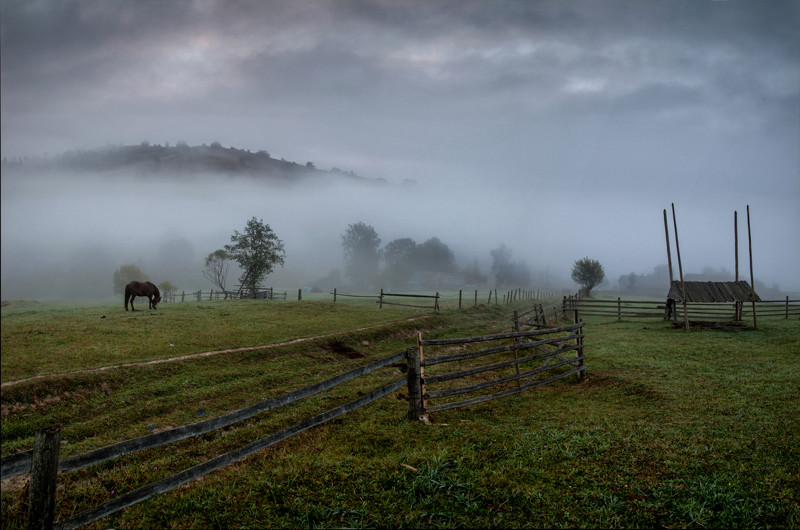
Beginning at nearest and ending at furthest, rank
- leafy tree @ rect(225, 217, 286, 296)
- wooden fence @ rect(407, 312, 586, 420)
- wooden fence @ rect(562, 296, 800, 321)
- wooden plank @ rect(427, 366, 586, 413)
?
1. wooden fence @ rect(407, 312, 586, 420)
2. wooden plank @ rect(427, 366, 586, 413)
3. wooden fence @ rect(562, 296, 800, 321)
4. leafy tree @ rect(225, 217, 286, 296)

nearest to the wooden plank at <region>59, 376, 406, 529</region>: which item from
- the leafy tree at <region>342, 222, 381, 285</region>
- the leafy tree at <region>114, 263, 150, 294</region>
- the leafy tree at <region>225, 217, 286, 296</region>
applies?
the leafy tree at <region>225, 217, 286, 296</region>

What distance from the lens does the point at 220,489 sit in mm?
5062

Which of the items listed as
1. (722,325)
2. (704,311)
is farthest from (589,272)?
(722,325)

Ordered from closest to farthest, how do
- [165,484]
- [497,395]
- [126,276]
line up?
1. [165,484]
2. [497,395]
3. [126,276]

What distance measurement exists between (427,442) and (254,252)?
45644 mm

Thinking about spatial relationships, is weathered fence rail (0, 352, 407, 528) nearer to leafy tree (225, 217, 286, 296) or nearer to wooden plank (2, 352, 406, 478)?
wooden plank (2, 352, 406, 478)

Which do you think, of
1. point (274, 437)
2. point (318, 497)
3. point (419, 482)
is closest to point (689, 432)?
point (419, 482)

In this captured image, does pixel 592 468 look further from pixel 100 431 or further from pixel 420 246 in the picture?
pixel 420 246

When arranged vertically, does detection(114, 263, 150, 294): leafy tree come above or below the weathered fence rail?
above

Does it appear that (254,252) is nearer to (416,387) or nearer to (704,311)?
(704,311)

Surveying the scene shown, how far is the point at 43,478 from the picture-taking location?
3650 millimetres

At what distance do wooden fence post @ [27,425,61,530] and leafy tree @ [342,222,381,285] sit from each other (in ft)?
394

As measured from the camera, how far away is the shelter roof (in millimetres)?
24281

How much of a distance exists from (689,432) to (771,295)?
122250 millimetres
